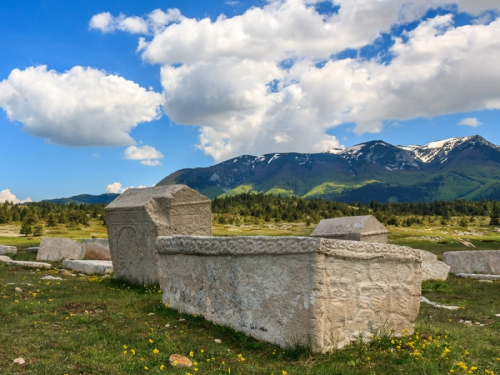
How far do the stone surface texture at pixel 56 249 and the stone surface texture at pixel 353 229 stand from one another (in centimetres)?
1576

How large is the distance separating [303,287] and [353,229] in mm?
20079

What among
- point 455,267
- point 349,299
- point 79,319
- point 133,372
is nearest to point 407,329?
point 349,299

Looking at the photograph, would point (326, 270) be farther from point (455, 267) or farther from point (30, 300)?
point (455, 267)

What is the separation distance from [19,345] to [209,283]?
3.82 metres

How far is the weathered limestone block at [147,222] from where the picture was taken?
15.5 metres

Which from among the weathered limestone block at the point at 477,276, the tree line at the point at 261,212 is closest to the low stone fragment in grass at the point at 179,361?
the weathered limestone block at the point at 477,276

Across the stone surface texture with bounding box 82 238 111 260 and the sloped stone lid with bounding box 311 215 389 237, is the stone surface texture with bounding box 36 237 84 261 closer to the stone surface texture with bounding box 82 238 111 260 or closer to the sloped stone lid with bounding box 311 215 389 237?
the stone surface texture with bounding box 82 238 111 260

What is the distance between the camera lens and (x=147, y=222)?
1547 cm

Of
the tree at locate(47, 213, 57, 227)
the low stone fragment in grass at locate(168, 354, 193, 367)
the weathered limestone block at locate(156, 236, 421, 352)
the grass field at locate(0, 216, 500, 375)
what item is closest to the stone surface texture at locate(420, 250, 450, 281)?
the grass field at locate(0, 216, 500, 375)

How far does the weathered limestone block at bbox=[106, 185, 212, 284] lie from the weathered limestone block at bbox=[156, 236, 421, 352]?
5.94 meters

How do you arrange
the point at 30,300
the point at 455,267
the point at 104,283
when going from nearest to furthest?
1. the point at 30,300
2. the point at 104,283
3. the point at 455,267

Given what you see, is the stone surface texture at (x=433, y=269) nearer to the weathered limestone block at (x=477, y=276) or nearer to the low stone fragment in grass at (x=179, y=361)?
the weathered limestone block at (x=477, y=276)

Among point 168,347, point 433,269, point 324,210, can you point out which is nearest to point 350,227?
point 433,269

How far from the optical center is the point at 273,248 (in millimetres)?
8047
